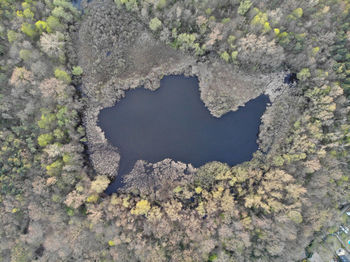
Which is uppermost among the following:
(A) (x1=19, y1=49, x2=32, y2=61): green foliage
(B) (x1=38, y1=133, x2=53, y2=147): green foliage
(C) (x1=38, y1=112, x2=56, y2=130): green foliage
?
(A) (x1=19, y1=49, x2=32, y2=61): green foliage

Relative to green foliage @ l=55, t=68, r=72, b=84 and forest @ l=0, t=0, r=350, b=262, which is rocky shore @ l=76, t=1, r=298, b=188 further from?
green foliage @ l=55, t=68, r=72, b=84

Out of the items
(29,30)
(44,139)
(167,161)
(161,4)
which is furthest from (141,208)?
(29,30)

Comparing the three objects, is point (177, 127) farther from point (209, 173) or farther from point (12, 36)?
point (12, 36)

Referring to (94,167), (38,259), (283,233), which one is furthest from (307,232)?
(38,259)

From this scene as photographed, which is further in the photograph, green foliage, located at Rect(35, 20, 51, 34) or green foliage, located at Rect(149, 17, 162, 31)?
green foliage, located at Rect(149, 17, 162, 31)

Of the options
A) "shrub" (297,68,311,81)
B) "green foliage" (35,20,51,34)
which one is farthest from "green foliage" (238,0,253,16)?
"green foliage" (35,20,51,34)

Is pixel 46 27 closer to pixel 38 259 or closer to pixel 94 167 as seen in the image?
pixel 94 167
